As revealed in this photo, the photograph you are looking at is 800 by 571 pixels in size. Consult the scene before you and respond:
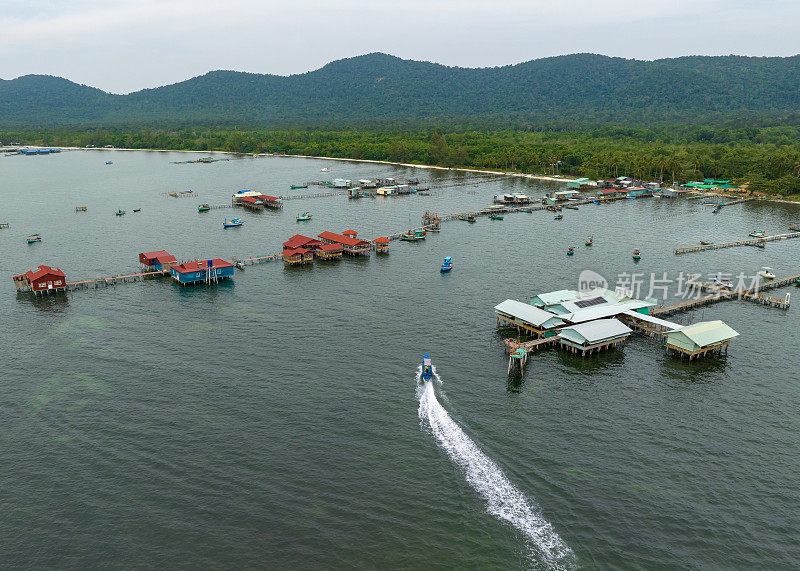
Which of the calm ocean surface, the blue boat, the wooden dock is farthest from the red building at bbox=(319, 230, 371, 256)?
the wooden dock

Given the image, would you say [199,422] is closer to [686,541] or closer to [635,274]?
[686,541]

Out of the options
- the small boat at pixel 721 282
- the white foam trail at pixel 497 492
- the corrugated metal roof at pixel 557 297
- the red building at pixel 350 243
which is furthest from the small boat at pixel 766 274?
the white foam trail at pixel 497 492

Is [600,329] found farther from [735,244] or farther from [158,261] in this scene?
[158,261]

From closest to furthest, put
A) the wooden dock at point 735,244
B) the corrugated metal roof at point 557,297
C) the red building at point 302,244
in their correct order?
1. the corrugated metal roof at point 557,297
2. the red building at point 302,244
3. the wooden dock at point 735,244

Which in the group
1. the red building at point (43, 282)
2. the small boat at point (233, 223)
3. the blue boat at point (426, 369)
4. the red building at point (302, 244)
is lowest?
the blue boat at point (426, 369)

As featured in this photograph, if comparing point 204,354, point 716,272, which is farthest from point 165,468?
point 716,272

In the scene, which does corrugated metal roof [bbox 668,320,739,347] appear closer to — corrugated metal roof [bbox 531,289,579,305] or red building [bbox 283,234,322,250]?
corrugated metal roof [bbox 531,289,579,305]

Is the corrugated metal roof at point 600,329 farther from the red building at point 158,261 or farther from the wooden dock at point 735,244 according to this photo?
the red building at point 158,261

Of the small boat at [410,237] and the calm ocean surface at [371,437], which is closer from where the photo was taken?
the calm ocean surface at [371,437]

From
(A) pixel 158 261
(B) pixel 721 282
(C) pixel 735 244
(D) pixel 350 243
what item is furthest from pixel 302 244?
(C) pixel 735 244
